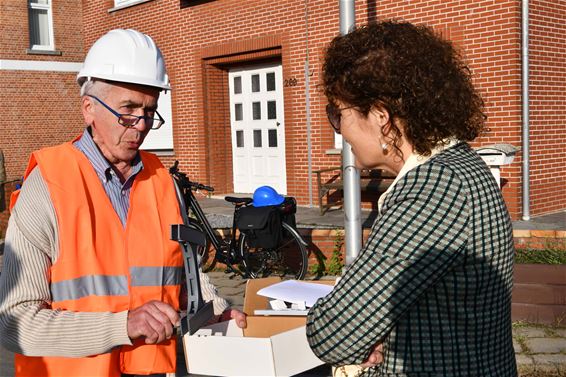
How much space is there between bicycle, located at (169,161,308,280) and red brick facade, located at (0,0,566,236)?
198 cm

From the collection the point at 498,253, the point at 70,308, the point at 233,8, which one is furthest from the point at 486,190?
the point at 233,8

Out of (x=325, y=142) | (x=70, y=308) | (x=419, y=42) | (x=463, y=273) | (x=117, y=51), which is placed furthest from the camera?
(x=325, y=142)

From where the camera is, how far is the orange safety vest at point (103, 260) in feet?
7.55

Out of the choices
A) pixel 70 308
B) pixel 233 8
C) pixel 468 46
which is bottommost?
pixel 70 308

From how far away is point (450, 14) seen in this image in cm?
1117

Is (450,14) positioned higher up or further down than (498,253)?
higher up

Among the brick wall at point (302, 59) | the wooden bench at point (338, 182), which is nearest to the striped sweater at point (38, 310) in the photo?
the brick wall at point (302, 59)

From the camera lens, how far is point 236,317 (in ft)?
8.36

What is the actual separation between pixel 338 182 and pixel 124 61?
1009cm

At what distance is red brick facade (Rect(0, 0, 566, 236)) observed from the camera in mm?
10766

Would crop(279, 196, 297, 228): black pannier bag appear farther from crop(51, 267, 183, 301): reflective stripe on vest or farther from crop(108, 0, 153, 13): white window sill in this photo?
crop(108, 0, 153, 13): white window sill

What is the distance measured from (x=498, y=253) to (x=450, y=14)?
9.92 metres

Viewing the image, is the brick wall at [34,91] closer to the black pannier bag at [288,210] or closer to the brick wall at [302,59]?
the brick wall at [302,59]

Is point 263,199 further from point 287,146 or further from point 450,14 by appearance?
point 287,146
